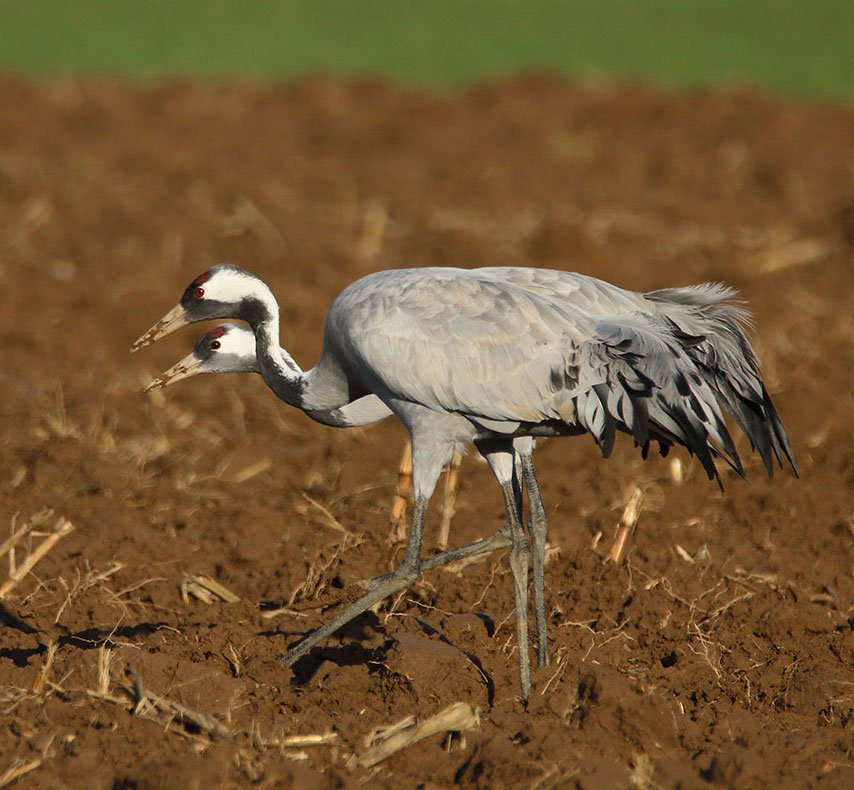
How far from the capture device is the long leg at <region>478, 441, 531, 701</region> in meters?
5.62

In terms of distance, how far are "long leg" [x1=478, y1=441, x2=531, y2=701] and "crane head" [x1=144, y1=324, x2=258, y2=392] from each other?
1.12m

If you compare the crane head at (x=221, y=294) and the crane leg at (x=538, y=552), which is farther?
the crane head at (x=221, y=294)

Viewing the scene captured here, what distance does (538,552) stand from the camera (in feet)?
19.7

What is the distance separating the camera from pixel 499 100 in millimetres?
20953

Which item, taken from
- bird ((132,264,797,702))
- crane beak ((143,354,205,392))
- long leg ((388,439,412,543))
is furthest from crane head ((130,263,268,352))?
long leg ((388,439,412,543))

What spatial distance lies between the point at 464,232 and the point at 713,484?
4.97m

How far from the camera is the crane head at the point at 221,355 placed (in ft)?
20.9

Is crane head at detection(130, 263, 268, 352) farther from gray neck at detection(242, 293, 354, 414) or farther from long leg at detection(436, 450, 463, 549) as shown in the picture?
long leg at detection(436, 450, 463, 549)

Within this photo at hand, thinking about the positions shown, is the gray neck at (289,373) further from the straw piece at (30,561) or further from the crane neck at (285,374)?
the straw piece at (30,561)

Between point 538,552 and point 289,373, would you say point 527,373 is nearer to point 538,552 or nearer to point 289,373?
point 538,552

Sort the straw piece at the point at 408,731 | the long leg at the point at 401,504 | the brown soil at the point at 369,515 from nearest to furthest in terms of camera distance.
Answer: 1. the straw piece at the point at 408,731
2. the brown soil at the point at 369,515
3. the long leg at the point at 401,504

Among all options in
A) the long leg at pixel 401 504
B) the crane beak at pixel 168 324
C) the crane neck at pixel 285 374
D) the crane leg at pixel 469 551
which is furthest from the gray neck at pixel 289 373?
the crane leg at pixel 469 551

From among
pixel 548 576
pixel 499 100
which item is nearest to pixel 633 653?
pixel 548 576

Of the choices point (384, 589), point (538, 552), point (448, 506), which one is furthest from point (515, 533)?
point (448, 506)
